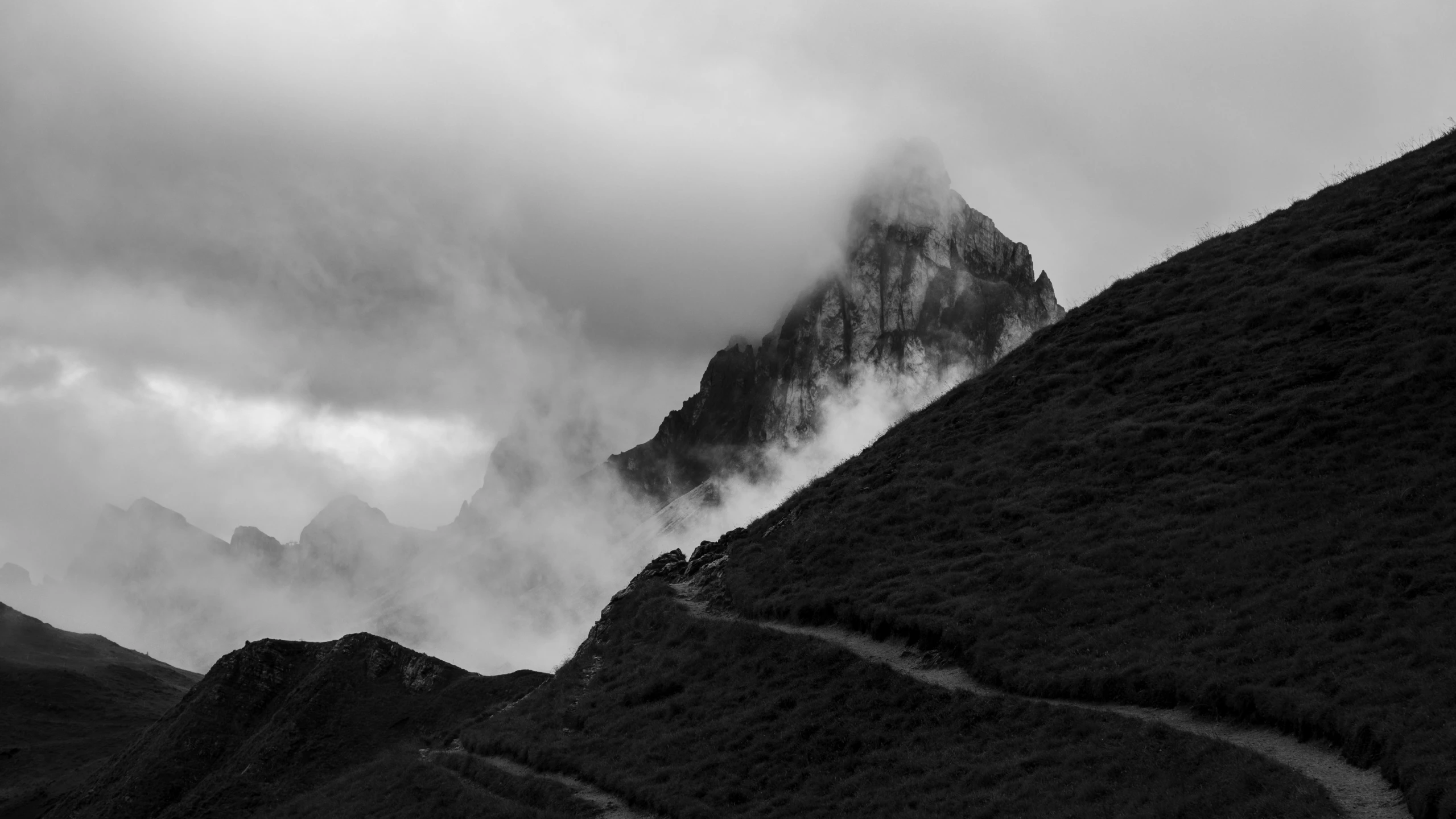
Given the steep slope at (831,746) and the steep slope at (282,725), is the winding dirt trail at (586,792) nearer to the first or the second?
the steep slope at (831,746)

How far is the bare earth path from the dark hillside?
43 centimetres

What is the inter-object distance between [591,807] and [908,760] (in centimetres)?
1243

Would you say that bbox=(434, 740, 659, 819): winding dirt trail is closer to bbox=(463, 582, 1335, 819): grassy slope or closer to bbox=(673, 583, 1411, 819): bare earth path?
bbox=(463, 582, 1335, 819): grassy slope

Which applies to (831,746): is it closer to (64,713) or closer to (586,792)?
(586,792)

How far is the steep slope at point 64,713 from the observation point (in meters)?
109

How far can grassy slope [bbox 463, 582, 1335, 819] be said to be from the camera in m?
24.9

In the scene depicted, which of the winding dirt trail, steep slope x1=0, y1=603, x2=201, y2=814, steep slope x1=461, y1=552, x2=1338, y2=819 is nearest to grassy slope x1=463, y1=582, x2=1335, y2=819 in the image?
steep slope x1=461, y1=552, x2=1338, y2=819

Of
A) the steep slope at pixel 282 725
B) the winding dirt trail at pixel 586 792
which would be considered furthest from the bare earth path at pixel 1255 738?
the steep slope at pixel 282 725

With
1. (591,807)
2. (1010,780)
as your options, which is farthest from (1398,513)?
(591,807)

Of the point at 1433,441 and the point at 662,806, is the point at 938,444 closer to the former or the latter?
the point at 1433,441

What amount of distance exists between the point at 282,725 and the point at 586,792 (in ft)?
171

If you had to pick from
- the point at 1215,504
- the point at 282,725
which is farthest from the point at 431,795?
the point at 282,725

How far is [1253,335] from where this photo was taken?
170ft

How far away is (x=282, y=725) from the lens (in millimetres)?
82625
